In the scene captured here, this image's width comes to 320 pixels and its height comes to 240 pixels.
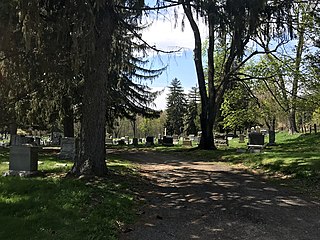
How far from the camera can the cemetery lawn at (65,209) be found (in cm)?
495

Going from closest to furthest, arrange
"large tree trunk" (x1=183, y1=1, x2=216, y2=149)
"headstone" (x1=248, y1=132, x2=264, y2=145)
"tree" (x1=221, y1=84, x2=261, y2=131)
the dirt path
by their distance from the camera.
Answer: the dirt path < "headstone" (x1=248, y1=132, x2=264, y2=145) < "large tree trunk" (x1=183, y1=1, x2=216, y2=149) < "tree" (x1=221, y1=84, x2=261, y2=131)

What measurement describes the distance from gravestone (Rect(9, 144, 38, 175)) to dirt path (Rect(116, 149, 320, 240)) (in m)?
3.69

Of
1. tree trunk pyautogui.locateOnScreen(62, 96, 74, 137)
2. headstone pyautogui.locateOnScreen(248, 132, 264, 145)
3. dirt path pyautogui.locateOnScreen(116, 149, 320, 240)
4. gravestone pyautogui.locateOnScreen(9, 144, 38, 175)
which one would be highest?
tree trunk pyautogui.locateOnScreen(62, 96, 74, 137)

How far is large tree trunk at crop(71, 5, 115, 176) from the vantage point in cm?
969

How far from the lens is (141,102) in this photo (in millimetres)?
30188

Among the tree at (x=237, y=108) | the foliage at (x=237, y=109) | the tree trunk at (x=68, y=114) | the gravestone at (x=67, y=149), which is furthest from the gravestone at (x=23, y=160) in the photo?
the foliage at (x=237, y=109)

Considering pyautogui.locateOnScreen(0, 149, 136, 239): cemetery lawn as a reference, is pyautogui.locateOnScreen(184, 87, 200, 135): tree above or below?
above

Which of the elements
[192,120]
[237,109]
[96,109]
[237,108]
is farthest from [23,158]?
[192,120]

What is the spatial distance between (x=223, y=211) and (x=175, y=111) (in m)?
69.0

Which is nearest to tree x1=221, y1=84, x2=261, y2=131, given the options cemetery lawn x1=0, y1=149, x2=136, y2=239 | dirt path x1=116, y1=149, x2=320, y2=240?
dirt path x1=116, y1=149, x2=320, y2=240

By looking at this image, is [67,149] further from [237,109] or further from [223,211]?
[237,109]

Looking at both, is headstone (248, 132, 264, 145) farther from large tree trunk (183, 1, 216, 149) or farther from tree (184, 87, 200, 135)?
tree (184, 87, 200, 135)

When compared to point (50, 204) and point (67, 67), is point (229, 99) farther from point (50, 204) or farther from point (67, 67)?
point (50, 204)

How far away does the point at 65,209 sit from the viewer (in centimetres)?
601
